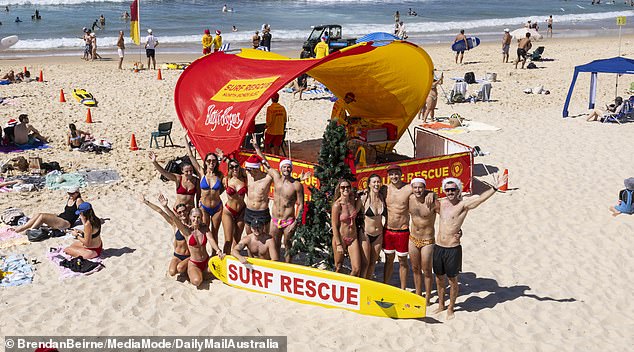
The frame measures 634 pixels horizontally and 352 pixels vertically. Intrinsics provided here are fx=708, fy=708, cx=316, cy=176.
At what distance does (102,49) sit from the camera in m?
37.1

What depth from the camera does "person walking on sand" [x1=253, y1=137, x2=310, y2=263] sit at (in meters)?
9.06

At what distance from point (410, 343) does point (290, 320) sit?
1.43 m

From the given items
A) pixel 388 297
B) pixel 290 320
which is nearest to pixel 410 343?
pixel 388 297

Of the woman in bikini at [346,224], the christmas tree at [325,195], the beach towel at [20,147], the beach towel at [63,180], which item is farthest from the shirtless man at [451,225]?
the beach towel at [20,147]

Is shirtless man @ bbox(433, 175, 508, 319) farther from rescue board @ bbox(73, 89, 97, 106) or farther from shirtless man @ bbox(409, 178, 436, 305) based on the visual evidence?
rescue board @ bbox(73, 89, 97, 106)

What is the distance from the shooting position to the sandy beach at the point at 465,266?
26.4ft

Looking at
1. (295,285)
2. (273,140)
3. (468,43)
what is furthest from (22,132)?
(468,43)

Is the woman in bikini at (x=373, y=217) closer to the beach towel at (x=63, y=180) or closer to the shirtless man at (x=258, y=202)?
the shirtless man at (x=258, y=202)

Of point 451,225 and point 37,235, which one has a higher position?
point 451,225

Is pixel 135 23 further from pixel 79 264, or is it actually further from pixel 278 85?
pixel 79 264

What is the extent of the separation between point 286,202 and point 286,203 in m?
0.02

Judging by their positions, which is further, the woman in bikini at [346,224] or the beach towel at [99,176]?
the beach towel at [99,176]

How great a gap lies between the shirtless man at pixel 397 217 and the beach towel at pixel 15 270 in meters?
4.76

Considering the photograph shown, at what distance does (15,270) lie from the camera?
31.6 feet
